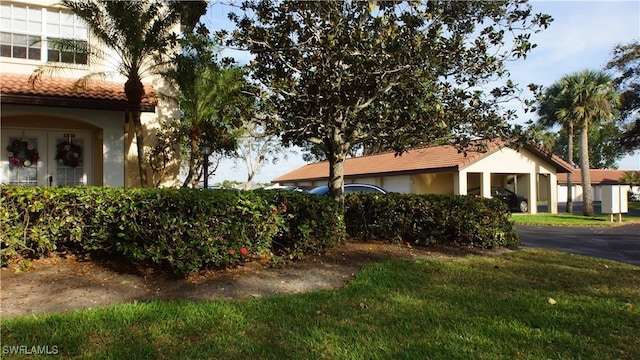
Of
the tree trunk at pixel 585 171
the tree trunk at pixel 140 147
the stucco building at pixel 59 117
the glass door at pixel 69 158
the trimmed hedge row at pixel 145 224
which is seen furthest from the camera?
the tree trunk at pixel 585 171

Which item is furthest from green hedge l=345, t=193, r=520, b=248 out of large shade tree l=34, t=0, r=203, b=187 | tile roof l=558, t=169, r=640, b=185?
tile roof l=558, t=169, r=640, b=185

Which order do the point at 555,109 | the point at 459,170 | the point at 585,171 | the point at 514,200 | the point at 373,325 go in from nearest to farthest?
the point at 373,325
the point at 459,170
the point at 585,171
the point at 514,200
the point at 555,109

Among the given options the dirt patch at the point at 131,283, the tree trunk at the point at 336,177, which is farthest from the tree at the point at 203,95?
the dirt patch at the point at 131,283

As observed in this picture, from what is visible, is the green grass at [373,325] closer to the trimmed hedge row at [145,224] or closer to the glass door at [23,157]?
the trimmed hedge row at [145,224]

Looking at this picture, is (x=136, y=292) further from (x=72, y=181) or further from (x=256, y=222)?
(x=72, y=181)

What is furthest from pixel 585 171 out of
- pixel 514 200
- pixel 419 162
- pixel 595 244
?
pixel 595 244

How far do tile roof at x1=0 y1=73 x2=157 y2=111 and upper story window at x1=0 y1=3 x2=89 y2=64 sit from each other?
62 cm

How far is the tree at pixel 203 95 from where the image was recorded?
7828mm

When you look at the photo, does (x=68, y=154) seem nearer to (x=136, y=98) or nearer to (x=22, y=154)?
(x=22, y=154)

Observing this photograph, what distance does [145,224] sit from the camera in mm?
5680

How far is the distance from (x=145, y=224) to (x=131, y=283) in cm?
78

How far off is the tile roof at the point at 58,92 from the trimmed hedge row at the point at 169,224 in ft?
13.6

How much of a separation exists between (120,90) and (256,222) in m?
6.63

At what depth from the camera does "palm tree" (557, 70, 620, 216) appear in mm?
23266
